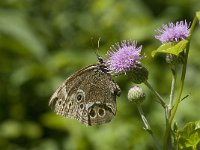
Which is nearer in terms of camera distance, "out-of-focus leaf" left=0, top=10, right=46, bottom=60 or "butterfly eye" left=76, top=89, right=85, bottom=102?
"butterfly eye" left=76, top=89, right=85, bottom=102

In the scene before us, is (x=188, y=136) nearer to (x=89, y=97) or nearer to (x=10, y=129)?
(x=89, y=97)

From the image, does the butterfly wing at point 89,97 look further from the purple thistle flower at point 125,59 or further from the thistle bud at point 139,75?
the thistle bud at point 139,75

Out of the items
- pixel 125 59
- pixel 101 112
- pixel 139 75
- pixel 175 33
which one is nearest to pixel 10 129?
pixel 101 112

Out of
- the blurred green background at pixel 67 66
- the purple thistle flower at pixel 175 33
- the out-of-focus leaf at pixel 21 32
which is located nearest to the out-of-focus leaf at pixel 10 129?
the blurred green background at pixel 67 66

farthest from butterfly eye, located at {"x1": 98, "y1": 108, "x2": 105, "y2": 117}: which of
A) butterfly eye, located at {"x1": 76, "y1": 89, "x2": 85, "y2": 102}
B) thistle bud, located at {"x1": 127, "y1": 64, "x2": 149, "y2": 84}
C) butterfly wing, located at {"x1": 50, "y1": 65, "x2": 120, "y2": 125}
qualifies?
thistle bud, located at {"x1": 127, "y1": 64, "x2": 149, "y2": 84}

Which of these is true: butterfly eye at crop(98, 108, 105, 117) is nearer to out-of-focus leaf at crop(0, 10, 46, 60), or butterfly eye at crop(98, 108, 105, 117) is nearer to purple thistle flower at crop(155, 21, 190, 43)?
purple thistle flower at crop(155, 21, 190, 43)

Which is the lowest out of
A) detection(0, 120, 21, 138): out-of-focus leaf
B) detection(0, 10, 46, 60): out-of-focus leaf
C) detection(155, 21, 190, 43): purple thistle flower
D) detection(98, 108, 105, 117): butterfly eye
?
detection(98, 108, 105, 117): butterfly eye
